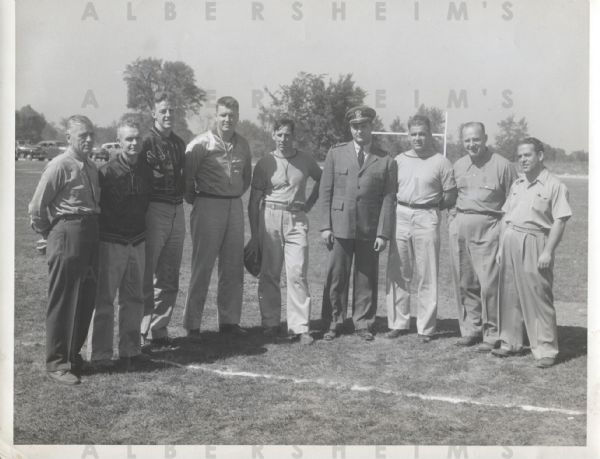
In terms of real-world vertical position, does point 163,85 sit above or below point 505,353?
above

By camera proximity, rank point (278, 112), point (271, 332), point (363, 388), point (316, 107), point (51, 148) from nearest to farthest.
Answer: point (363, 388), point (51, 148), point (271, 332), point (278, 112), point (316, 107)

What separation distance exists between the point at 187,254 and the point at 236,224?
3872mm

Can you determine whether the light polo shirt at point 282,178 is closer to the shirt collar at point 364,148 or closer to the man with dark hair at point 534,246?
the shirt collar at point 364,148

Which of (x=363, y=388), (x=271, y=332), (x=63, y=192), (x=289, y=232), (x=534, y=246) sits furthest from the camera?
(x=271, y=332)

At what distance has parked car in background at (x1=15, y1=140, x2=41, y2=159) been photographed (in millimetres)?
5155

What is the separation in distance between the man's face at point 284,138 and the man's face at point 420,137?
3.59 feet

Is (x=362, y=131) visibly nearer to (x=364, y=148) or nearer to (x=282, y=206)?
(x=364, y=148)

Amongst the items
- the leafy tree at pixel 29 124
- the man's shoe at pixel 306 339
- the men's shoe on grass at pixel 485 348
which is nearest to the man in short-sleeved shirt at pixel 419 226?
the men's shoe on grass at pixel 485 348

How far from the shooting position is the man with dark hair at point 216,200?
5.34 metres

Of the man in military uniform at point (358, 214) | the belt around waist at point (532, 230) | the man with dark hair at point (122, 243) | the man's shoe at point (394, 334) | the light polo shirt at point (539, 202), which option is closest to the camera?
the man with dark hair at point (122, 243)

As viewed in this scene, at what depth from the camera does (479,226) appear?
5359mm

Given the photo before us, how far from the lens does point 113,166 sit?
4.64m

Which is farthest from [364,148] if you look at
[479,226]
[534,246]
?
[534,246]

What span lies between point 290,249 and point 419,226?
1216 millimetres
